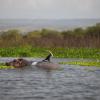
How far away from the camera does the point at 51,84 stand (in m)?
21.9

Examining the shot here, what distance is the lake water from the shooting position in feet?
61.2

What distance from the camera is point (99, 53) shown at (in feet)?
122

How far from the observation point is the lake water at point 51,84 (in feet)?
61.2

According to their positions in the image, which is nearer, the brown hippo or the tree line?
the brown hippo

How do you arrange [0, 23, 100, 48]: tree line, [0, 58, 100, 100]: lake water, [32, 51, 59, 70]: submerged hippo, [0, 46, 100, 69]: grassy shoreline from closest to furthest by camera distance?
[0, 58, 100, 100]: lake water → [32, 51, 59, 70]: submerged hippo → [0, 46, 100, 69]: grassy shoreline → [0, 23, 100, 48]: tree line

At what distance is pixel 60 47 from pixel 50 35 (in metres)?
10.8

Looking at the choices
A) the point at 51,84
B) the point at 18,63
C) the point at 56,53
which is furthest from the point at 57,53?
the point at 51,84

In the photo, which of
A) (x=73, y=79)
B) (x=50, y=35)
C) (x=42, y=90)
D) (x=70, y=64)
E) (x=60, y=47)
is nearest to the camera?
(x=42, y=90)

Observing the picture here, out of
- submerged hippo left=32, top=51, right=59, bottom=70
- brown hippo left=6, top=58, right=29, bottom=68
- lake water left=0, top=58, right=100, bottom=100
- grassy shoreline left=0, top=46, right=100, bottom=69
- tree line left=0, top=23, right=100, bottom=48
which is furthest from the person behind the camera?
tree line left=0, top=23, right=100, bottom=48

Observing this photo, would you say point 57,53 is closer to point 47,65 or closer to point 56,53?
point 56,53

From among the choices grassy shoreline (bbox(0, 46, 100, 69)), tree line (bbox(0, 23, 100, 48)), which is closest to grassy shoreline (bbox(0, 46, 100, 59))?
grassy shoreline (bbox(0, 46, 100, 69))

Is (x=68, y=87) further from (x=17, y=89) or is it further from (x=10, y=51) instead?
(x=10, y=51)

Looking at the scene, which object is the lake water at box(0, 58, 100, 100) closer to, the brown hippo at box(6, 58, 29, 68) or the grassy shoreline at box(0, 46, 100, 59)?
the brown hippo at box(6, 58, 29, 68)

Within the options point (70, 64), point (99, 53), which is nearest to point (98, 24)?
point (99, 53)
